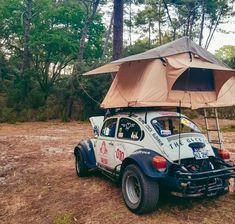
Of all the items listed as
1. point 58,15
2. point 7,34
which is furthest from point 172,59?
point 7,34

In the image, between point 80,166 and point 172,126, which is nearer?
point 172,126

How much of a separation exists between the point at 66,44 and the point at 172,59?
71.5 feet

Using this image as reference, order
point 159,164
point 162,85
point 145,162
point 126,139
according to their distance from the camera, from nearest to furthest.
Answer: point 159,164
point 145,162
point 162,85
point 126,139

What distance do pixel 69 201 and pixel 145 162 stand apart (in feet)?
6.69

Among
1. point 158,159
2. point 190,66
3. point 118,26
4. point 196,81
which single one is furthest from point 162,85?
point 118,26

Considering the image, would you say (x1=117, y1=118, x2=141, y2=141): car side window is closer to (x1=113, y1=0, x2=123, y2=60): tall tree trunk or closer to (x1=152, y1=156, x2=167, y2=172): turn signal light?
(x1=152, y1=156, x2=167, y2=172): turn signal light

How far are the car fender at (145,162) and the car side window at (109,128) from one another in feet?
3.56

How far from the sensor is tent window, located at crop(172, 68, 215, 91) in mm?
6018

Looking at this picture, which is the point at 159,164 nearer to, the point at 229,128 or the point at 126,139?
the point at 126,139

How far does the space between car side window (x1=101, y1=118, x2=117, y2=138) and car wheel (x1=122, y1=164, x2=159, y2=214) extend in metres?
1.24

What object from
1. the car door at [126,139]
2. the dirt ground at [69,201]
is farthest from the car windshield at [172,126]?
the dirt ground at [69,201]

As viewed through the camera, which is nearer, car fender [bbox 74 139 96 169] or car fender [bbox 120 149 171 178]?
car fender [bbox 120 149 171 178]

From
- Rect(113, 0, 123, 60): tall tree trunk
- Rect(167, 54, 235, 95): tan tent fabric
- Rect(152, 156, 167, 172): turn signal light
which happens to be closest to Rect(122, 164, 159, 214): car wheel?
Rect(152, 156, 167, 172): turn signal light

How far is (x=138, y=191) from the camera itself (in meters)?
5.59
